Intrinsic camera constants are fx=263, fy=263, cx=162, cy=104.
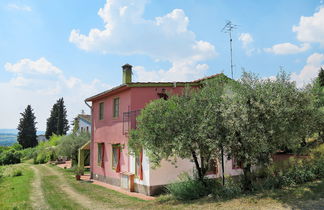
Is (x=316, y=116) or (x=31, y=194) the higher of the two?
(x=316, y=116)

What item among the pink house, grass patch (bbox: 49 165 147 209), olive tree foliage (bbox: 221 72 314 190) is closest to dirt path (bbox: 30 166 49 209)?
grass patch (bbox: 49 165 147 209)

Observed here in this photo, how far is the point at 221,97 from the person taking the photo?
952 cm

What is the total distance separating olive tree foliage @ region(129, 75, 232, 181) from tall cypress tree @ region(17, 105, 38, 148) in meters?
59.0

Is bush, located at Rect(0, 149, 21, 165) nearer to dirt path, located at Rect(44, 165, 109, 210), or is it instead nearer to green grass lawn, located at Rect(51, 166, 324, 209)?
dirt path, located at Rect(44, 165, 109, 210)

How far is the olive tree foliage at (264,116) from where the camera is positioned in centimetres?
829

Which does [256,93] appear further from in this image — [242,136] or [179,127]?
[179,127]

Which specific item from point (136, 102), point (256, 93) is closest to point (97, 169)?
point (136, 102)

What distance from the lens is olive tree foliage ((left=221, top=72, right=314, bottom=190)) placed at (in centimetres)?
829

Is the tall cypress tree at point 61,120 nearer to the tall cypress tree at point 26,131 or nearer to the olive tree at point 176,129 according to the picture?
the tall cypress tree at point 26,131

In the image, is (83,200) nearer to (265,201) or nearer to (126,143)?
(126,143)

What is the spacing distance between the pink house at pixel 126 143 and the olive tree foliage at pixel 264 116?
4249 millimetres

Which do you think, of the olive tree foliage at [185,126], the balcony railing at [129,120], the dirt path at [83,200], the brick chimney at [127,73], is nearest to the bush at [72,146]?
the brick chimney at [127,73]

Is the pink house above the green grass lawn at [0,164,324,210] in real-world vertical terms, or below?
above

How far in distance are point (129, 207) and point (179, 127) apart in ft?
12.1
